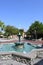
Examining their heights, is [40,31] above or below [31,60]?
above

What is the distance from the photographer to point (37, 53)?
33.1 ft

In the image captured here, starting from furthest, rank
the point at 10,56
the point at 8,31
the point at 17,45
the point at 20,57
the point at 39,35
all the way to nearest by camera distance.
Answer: the point at 8,31 < the point at 39,35 < the point at 17,45 < the point at 10,56 < the point at 20,57

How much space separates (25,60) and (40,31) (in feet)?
125

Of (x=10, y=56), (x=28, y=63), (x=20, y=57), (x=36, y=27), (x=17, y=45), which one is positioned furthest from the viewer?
(x=36, y=27)

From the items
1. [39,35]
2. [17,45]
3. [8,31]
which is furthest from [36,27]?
[17,45]

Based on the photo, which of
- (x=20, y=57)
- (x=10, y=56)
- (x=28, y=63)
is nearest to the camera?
(x=28, y=63)

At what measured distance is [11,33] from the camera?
62438 mm

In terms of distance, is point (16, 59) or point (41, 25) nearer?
point (16, 59)

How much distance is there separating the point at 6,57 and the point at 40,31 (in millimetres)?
37316

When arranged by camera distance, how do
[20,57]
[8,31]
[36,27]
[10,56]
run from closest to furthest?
1. [20,57]
2. [10,56]
3. [36,27]
4. [8,31]

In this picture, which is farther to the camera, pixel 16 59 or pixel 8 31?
pixel 8 31

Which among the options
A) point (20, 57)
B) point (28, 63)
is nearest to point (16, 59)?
point (20, 57)

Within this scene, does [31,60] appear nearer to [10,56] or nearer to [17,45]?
[10,56]

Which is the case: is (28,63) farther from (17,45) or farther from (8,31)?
(8,31)
